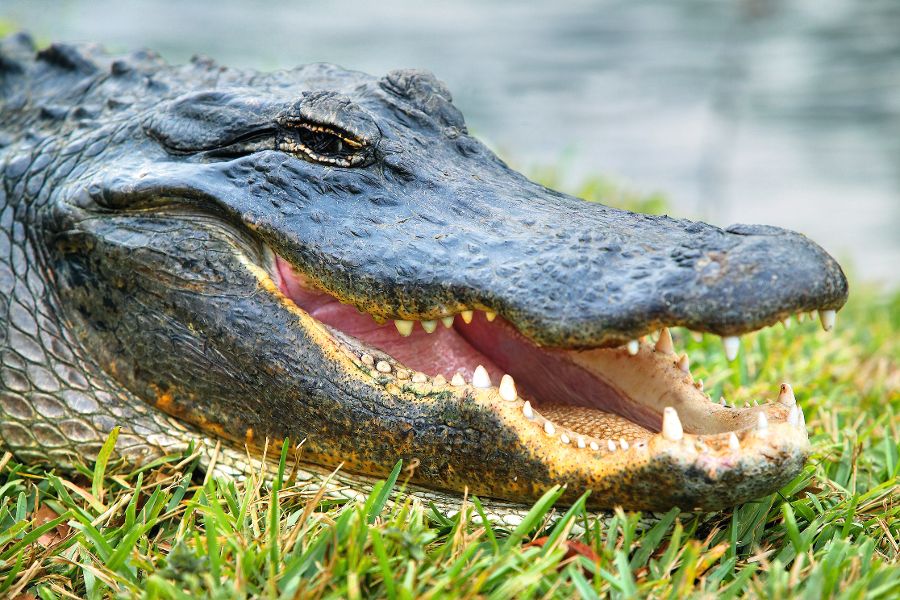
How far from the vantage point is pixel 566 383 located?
8.71ft

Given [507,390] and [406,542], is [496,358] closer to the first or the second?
[507,390]

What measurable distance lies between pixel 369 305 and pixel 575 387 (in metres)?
0.64

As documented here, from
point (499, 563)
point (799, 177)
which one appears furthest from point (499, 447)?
point (799, 177)

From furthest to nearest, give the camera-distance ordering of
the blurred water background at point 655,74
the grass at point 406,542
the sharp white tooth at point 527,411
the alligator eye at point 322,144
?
the blurred water background at point 655,74
the alligator eye at point 322,144
the sharp white tooth at point 527,411
the grass at point 406,542

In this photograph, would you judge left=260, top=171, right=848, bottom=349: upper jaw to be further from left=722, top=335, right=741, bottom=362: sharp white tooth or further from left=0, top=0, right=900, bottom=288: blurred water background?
left=0, top=0, right=900, bottom=288: blurred water background

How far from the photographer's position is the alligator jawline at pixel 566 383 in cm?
218

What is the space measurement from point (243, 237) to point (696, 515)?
143 centimetres

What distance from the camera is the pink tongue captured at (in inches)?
102

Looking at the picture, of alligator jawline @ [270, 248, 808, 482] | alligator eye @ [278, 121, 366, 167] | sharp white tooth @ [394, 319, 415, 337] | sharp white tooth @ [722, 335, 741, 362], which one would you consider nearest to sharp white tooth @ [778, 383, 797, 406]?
alligator jawline @ [270, 248, 808, 482]

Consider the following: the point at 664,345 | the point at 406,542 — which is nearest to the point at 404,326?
the point at 406,542

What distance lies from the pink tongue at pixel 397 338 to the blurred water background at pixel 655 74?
3.64 m

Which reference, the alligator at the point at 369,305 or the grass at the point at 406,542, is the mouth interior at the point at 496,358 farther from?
the grass at the point at 406,542

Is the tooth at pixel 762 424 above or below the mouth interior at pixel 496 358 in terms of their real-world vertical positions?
above

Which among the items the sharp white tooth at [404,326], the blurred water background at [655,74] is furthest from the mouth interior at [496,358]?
the blurred water background at [655,74]
